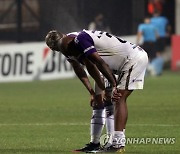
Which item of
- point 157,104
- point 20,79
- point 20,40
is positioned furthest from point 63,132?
point 20,40

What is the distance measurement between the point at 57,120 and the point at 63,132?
232 centimetres

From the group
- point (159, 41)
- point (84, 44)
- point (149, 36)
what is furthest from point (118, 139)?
point (159, 41)

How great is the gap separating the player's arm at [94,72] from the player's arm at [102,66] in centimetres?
17

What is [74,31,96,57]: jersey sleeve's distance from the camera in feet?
42.7

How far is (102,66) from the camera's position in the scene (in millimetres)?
13047

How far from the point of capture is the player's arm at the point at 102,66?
13.0 meters

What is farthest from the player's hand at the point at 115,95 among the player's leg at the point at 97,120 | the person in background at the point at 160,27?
the person in background at the point at 160,27

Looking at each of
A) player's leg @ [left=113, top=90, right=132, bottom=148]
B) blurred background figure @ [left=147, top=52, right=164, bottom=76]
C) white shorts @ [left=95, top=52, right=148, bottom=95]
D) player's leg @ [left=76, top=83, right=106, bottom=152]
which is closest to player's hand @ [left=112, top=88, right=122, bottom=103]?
player's leg @ [left=113, top=90, right=132, bottom=148]

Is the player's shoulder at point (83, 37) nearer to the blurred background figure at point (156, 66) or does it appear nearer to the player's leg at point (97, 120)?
the player's leg at point (97, 120)

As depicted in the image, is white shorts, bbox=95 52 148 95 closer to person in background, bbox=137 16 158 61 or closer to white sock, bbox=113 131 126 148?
white sock, bbox=113 131 126 148

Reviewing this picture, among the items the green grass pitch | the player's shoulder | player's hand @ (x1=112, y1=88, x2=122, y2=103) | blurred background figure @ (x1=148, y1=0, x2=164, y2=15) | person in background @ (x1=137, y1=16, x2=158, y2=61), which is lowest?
the green grass pitch

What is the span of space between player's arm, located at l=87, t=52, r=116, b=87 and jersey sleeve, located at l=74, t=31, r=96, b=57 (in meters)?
0.06

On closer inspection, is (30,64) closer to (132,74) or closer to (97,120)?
(97,120)

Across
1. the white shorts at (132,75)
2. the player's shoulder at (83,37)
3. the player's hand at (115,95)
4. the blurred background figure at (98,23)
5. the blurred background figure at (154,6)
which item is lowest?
the player's hand at (115,95)
